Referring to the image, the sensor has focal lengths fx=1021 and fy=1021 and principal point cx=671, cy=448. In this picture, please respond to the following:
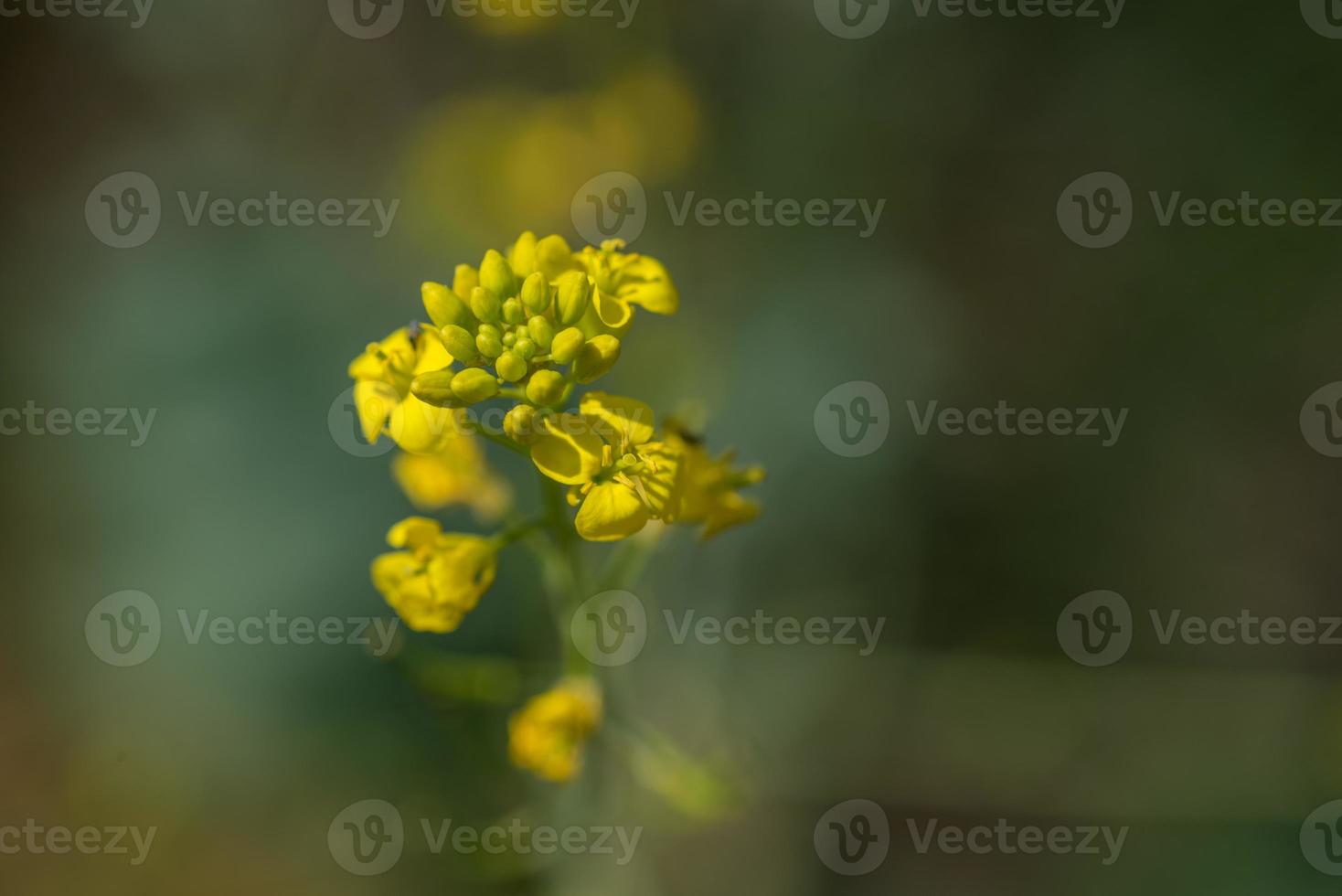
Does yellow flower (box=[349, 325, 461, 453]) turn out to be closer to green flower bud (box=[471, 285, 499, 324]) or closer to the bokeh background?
green flower bud (box=[471, 285, 499, 324])

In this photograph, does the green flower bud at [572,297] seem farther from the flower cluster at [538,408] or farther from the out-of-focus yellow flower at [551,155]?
the out-of-focus yellow flower at [551,155]

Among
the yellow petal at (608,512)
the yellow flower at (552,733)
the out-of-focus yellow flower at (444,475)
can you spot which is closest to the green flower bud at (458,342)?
the yellow petal at (608,512)

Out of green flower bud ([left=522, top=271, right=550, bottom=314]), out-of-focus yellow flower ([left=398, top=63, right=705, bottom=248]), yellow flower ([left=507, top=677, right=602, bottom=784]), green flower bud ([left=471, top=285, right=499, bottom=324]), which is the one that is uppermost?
out-of-focus yellow flower ([left=398, top=63, right=705, bottom=248])

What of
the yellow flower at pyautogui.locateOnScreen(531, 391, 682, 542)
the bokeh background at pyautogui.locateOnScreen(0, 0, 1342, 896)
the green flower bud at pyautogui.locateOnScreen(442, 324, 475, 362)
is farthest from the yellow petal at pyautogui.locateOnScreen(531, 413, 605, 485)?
the bokeh background at pyautogui.locateOnScreen(0, 0, 1342, 896)

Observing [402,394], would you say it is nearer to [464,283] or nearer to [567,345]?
[464,283]

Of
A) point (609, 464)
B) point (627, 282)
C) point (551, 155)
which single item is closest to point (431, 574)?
point (609, 464)

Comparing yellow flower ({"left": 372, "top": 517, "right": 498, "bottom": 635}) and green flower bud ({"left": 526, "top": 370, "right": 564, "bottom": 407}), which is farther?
yellow flower ({"left": 372, "top": 517, "right": 498, "bottom": 635})

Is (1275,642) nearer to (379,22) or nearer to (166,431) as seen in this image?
(166,431)
